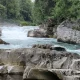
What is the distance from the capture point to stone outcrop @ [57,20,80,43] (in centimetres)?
2505

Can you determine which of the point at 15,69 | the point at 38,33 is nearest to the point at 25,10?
the point at 38,33

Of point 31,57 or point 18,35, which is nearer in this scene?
point 31,57

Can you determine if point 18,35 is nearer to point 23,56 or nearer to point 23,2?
point 23,56

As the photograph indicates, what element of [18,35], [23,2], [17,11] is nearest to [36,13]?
[18,35]

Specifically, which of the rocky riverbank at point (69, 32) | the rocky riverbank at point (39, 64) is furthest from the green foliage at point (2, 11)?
the rocky riverbank at point (39, 64)

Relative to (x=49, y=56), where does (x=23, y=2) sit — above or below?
above

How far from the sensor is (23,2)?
94.6m

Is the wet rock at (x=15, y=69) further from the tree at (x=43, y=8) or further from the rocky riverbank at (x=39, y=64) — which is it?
the tree at (x=43, y=8)

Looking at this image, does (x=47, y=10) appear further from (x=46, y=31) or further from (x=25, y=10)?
(x=25, y=10)

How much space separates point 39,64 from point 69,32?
45.4 feet

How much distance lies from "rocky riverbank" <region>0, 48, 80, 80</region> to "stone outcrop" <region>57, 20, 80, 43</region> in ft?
40.9

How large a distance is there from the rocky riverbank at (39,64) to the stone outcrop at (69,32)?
12475 millimetres

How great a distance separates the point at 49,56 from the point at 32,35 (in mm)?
20355

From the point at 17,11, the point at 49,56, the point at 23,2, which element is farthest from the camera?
the point at 23,2
